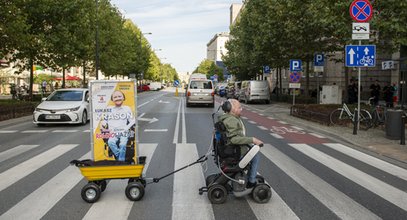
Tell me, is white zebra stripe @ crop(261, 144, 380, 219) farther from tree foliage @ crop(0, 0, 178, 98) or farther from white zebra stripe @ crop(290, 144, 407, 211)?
tree foliage @ crop(0, 0, 178, 98)

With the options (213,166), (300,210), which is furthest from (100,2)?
(300,210)

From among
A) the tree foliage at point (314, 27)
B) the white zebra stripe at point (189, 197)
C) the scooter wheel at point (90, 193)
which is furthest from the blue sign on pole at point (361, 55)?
the scooter wheel at point (90, 193)

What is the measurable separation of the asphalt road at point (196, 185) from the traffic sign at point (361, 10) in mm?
4151

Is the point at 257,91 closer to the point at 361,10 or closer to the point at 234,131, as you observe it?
the point at 361,10

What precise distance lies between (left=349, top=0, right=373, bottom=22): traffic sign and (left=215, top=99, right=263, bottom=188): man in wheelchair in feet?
28.1

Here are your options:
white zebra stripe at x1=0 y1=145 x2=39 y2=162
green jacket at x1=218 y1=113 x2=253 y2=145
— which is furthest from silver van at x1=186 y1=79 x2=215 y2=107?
green jacket at x1=218 y1=113 x2=253 y2=145

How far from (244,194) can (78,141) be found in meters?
6.98

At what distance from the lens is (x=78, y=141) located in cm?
1113

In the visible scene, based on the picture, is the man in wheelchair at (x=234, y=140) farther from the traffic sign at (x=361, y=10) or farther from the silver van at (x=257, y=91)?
the silver van at (x=257, y=91)

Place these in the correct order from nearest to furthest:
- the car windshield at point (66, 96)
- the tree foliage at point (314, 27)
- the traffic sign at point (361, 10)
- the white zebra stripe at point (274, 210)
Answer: the white zebra stripe at point (274, 210), the traffic sign at point (361, 10), the tree foliage at point (314, 27), the car windshield at point (66, 96)

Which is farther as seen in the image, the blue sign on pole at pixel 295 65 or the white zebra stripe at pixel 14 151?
the blue sign on pole at pixel 295 65

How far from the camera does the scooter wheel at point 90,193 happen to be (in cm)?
529

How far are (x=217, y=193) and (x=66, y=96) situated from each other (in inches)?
493

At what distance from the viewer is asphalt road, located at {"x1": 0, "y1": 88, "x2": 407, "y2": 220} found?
4.93 metres
